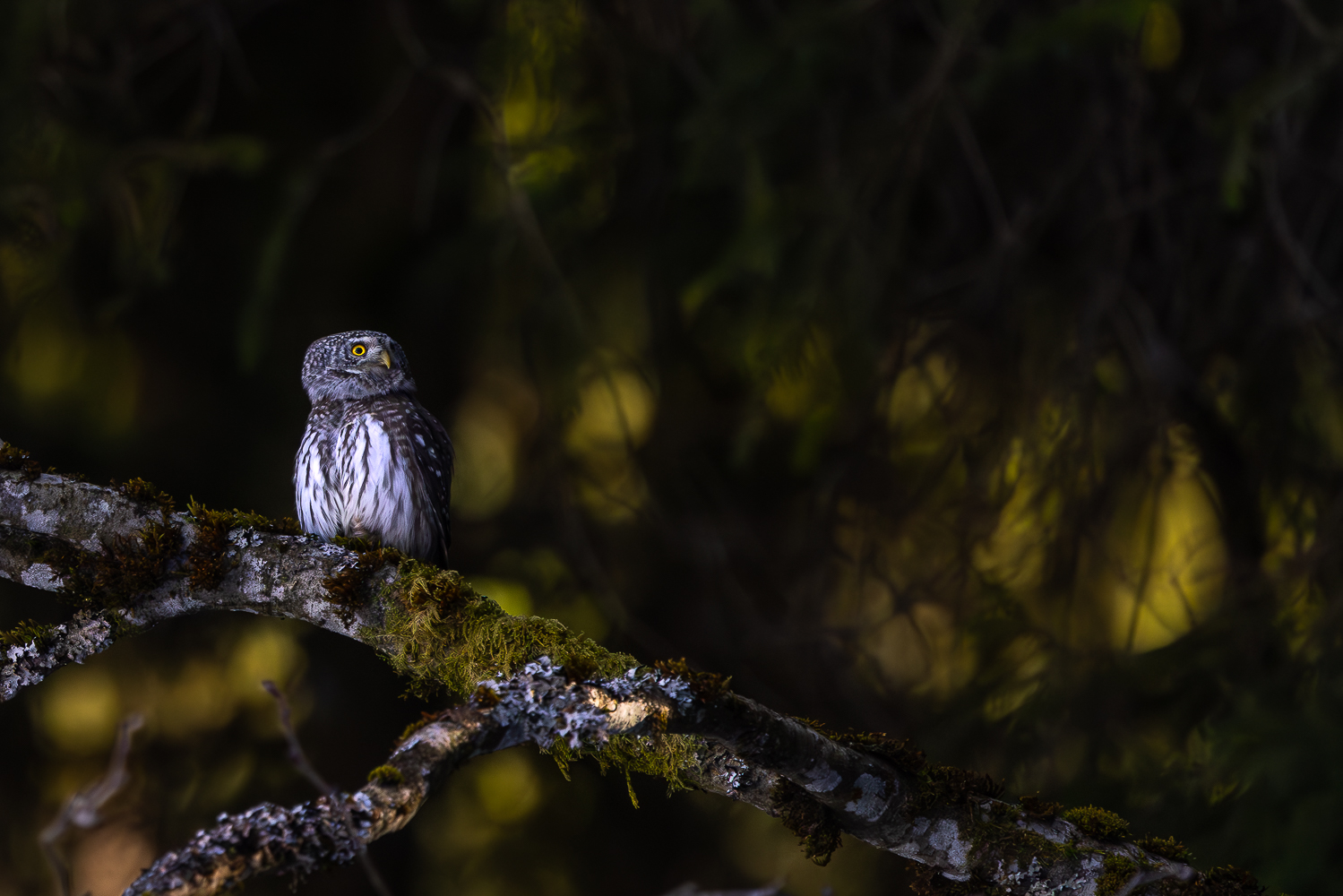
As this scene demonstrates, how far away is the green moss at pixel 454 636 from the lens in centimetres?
198

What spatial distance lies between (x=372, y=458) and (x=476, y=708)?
1.77 meters

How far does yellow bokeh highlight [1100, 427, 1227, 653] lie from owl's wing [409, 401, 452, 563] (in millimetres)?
2308

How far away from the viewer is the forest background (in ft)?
11.5

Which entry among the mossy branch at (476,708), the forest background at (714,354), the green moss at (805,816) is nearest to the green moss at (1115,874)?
the mossy branch at (476,708)

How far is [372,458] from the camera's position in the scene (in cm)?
317

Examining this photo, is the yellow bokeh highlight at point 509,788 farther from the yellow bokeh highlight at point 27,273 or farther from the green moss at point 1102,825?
the green moss at point 1102,825

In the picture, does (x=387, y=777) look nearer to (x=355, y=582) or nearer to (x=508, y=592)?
(x=355, y=582)

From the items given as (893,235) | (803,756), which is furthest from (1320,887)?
(893,235)

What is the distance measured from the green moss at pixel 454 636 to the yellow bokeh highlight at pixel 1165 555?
232cm

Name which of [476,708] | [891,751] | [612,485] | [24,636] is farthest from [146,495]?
[612,485]

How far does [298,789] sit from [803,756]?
3042mm

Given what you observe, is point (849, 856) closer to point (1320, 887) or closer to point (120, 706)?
point (1320, 887)

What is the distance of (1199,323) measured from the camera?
13.0 ft

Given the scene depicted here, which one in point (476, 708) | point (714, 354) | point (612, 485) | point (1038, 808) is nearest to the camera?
point (476, 708)
